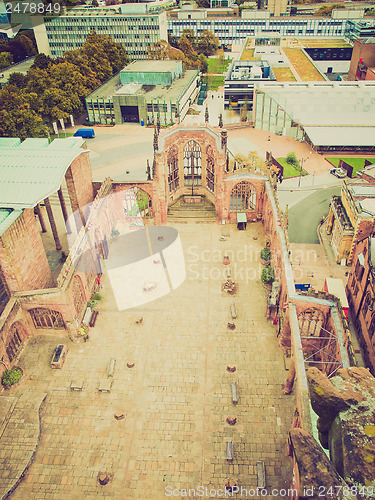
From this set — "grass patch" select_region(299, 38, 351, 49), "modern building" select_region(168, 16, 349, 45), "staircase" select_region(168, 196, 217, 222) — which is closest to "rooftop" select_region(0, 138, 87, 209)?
"staircase" select_region(168, 196, 217, 222)

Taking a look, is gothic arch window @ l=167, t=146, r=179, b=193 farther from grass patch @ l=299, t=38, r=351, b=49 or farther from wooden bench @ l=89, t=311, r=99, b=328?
grass patch @ l=299, t=38, r=351, b=49

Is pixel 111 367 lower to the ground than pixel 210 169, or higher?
lower

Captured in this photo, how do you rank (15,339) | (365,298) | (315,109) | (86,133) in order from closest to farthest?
(15,339) < (365,298) < (315,109) < (86,133)

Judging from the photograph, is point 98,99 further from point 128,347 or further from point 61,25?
point 128,347

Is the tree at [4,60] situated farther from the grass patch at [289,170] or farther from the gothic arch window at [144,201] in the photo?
the gothic arch window at [144,201]

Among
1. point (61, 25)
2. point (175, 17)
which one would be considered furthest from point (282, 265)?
point (175, 17)

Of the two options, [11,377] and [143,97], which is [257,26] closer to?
[143,97]

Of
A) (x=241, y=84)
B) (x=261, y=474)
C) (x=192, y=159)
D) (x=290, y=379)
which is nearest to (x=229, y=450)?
(x=261, y=474)
